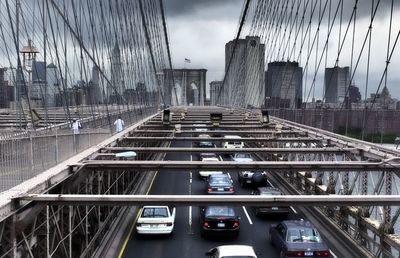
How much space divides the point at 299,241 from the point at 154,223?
637 centimetres

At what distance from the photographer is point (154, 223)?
21.8 meters

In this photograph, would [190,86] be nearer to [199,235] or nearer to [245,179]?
[245,179]

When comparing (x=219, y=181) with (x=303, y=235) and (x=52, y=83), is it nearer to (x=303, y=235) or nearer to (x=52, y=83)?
(x=52, y=83)

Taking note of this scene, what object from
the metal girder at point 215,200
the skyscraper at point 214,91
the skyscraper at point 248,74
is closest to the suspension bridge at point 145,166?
the metal girder at point 215,200

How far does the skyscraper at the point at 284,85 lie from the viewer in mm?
36906

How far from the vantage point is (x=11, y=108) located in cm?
3188

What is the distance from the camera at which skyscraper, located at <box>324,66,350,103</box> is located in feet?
81.6

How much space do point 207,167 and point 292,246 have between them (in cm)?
545

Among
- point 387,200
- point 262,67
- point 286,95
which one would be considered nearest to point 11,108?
point 286,95

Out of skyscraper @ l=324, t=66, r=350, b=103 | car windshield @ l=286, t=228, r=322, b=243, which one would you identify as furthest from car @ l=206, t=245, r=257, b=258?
skyscraper @ l=324, t=66, r=350, b=103

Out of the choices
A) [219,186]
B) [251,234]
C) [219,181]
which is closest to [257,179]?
[219,181]

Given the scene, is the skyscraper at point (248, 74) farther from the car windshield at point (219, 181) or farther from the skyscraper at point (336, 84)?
the skyscraper at point (336, 84)

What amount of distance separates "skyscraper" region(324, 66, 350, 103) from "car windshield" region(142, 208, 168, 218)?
9388mm

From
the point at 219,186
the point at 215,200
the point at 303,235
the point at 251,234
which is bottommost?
the point at 251,234
